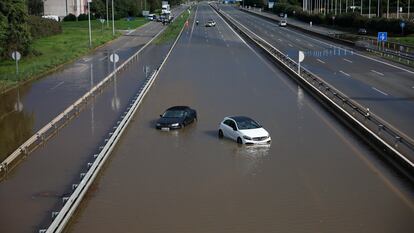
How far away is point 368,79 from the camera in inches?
1786

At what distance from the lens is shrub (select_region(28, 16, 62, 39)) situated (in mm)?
86562

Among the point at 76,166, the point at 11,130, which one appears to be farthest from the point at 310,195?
the point at 11,130

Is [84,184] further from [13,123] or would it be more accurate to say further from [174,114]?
[13,123]

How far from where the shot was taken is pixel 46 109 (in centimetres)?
3500

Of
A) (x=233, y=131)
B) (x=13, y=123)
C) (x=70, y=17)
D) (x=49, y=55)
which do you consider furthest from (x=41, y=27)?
(x=233, y=131)

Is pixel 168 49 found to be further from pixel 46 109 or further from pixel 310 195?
pixel 310 195

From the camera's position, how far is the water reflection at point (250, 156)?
2186 cm

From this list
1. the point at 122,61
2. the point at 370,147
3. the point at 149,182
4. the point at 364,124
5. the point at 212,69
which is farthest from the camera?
the point at 122,61

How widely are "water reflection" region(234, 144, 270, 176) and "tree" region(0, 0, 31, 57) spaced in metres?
38.0

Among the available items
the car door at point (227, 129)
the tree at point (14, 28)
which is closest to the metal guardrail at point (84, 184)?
the car door at point (227, 129)

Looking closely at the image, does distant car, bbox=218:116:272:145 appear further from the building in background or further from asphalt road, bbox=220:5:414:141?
the building in background

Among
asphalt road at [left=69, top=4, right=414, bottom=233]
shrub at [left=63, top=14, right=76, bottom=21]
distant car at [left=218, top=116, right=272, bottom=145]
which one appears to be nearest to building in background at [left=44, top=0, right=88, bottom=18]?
shrub at [left=63, top=14, right=76, bottom=21]

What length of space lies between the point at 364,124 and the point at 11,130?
16.3m

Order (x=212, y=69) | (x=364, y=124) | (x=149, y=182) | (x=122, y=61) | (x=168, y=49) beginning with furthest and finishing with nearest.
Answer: (x=168, y=49) → (x=122, y=61) → (x=212, y=69) → (x=364, y=124) → (x=149, y=182)
